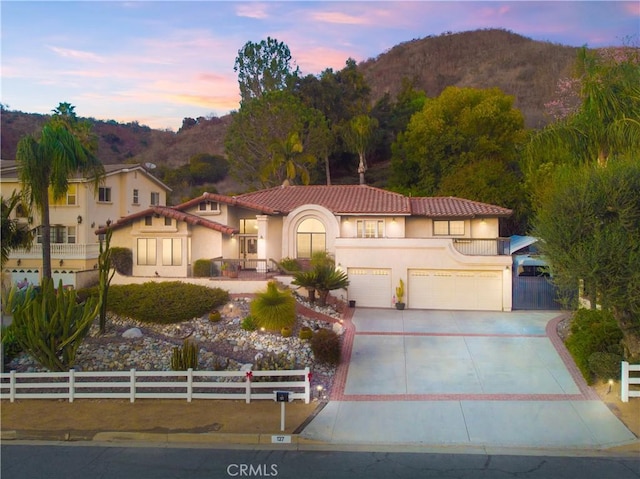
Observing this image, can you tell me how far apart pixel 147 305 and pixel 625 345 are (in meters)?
16.6

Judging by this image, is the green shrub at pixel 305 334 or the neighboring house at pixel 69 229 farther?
the neighboring house at pixel 69 229

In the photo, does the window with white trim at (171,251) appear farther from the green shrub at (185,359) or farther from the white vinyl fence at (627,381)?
the white vinyl fence at (627,381)

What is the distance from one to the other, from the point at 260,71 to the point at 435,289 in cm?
3368

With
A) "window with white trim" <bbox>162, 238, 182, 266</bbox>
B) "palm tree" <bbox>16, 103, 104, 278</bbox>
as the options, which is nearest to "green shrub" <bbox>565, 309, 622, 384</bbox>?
"window with white trim" <bbox>162, 238, 182, 266</bbox>

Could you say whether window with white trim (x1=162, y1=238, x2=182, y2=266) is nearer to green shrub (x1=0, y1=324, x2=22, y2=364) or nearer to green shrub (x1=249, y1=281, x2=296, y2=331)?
green shrub (x1=249, y1=281, x2=296, y2=331)

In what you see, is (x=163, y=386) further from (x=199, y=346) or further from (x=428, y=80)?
(x=428, y=80)

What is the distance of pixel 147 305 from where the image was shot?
2128cm

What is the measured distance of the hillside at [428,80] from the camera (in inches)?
3516

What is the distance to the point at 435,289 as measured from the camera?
25.0 metres

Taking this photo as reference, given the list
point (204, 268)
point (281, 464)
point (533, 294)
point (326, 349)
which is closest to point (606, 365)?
point (326, 349)

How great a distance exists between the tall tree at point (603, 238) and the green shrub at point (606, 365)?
775 millimetres

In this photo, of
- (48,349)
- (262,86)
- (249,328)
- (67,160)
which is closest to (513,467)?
(249,328)

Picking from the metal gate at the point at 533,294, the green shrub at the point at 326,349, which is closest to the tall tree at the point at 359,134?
the metal gate at the point at 533,294

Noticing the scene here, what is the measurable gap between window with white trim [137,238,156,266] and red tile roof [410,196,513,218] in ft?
44.1
